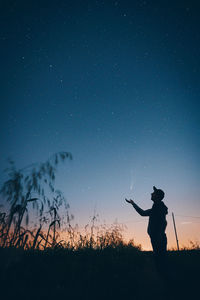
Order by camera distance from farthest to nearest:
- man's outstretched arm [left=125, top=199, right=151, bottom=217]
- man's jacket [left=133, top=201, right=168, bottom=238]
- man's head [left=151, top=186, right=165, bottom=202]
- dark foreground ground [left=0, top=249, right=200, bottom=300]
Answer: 1. man's outstretched arm [left=125, top=199, right=151, bottom=217]
2. man's head [left=151, top=186, right=165, bottom=202]
3. man's jacket [left=133, top=201, right=168, bottom=238]
4. dark foreground ground [left=0, top=249, right=200, bottom=300]

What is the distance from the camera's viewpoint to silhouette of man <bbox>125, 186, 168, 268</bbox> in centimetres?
339

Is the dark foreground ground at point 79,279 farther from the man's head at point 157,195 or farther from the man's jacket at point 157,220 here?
the man's head at point 157,195

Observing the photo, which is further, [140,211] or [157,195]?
[140,211]

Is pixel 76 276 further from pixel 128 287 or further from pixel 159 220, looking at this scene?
pixel 159 220

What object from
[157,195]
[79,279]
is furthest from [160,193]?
[79,279]

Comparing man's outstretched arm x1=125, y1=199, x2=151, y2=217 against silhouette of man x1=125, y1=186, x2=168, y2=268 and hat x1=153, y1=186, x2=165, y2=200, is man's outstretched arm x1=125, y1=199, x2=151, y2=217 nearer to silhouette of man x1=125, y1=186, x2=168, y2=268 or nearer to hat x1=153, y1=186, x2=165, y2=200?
silhouette of man x1=125, y1=186, x2=168, y2=268

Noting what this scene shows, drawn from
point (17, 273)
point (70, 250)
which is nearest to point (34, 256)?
point (17, 273)

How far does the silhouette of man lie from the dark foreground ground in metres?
0.40

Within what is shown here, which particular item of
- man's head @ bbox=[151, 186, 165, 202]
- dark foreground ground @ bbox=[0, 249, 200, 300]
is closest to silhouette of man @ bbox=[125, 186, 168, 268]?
man's head @ bbox=[151, 186, 165, 202]

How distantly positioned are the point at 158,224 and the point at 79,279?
2013mm

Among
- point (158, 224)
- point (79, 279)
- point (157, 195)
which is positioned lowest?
point (79, 279)

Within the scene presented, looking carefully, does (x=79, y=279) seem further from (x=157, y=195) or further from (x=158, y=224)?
(x=157, y=195)

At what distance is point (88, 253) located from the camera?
3.27m

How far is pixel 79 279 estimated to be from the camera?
2311 millimetres
